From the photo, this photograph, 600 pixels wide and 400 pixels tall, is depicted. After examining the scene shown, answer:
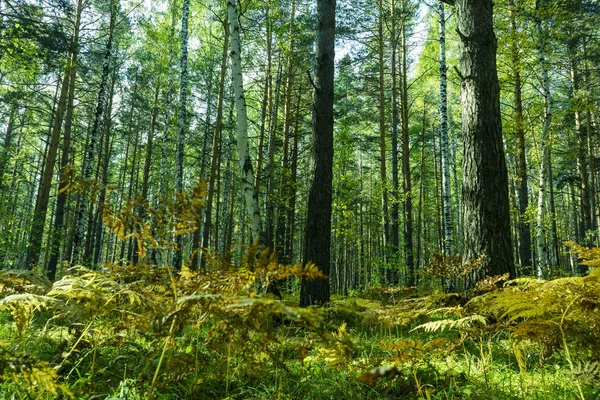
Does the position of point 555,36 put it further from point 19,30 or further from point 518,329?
point 19,30

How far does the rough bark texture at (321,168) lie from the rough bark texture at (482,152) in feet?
7.12

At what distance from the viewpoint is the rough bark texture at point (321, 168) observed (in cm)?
552

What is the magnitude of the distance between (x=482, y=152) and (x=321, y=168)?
2493mm

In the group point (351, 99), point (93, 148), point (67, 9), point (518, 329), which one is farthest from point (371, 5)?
point (518, 329)

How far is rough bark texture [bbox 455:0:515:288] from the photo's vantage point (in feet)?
13.0

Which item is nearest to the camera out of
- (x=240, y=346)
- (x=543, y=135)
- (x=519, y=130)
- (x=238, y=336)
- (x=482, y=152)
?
(x=240, y=346)

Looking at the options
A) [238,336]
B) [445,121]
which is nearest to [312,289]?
[238,336]

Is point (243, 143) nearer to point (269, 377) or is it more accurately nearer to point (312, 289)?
point (312, 289)

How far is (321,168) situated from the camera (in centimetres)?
584

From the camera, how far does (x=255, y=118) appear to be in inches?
856

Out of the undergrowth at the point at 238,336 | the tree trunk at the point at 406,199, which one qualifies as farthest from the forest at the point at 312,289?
the tree trunk at the point at 406,199

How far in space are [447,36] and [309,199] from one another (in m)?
13.7

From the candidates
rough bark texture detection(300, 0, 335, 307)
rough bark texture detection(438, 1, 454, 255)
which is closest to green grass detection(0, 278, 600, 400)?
rough bark texture detection(300, 0, 335, 307)

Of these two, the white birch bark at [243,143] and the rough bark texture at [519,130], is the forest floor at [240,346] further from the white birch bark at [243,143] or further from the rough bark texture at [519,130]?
the rough bark texture at [519,130]
